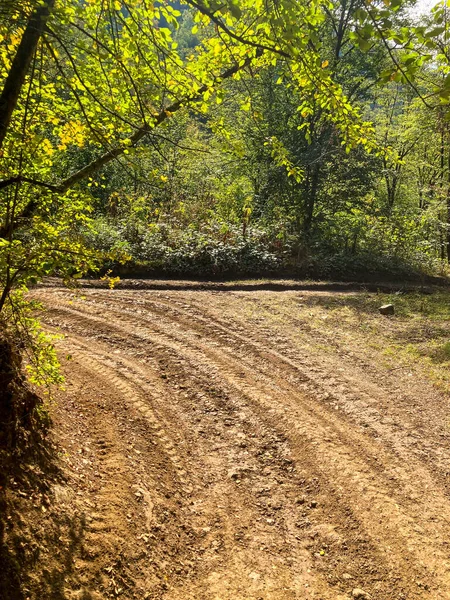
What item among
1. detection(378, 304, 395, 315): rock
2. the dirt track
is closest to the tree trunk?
the dirt track


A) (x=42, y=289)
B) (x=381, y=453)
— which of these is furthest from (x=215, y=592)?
(x=42, y=289)

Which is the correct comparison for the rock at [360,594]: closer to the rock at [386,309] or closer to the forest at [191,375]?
the forest at [191,375]

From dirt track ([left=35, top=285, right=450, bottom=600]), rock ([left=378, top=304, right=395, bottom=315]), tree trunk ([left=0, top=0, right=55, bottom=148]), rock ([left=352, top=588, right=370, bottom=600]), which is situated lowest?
rock ([left=352, top=588, right=370, bottom=600])

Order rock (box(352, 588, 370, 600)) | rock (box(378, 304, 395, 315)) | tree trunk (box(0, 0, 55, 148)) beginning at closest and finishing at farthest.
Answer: tree trunk (box(0, 0, 55, 148)), rock (box(352, 588, 370, 600)), rock (box(378, 304, 395, 315))

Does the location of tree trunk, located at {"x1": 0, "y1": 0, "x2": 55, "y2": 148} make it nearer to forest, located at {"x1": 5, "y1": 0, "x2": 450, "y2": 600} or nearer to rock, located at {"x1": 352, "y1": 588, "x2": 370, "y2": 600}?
forest, located at {"x1": 5, "y1": 0, "x2": 450, "y2": 600}

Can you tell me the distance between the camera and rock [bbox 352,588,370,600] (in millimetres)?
3375

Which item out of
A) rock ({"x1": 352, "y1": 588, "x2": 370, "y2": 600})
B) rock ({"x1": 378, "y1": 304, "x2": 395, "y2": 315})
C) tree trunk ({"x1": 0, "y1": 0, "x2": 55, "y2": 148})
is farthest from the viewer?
rock ({"x1": 378, "y1": 304, "x2": 395, "y2": 315})

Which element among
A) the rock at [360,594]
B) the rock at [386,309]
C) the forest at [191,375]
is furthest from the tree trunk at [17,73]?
the rock at [386,309]

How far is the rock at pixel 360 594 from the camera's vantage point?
3.38m

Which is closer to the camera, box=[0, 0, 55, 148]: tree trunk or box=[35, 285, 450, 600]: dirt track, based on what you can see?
box=[0, 0, 55, 148]: tree trunk

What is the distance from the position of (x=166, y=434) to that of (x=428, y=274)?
1211 cm

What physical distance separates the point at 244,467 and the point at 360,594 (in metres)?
1.63

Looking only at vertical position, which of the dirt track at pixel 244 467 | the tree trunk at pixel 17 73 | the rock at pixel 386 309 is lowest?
the dirt track at pixel 244 467

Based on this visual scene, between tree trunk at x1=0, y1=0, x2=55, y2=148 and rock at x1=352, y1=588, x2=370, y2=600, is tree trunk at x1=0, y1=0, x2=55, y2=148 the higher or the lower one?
the higher one
